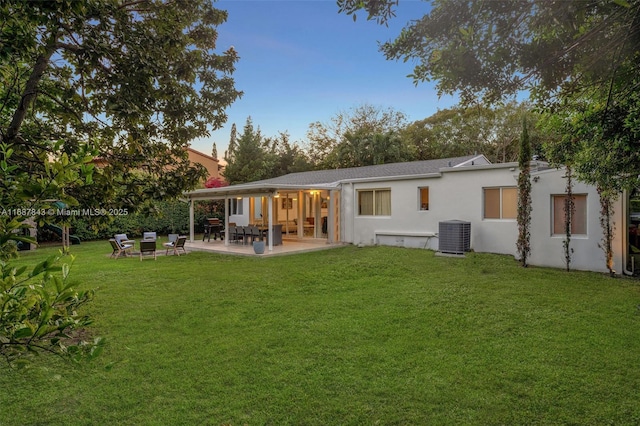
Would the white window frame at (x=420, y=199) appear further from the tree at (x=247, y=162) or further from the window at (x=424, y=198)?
the tree at (x=247, y=162)

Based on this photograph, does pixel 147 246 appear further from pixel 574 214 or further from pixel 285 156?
pixel 285 156

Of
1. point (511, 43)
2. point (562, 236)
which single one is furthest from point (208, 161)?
point (511, 43)

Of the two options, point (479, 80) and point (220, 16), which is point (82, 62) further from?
point (479, 80)

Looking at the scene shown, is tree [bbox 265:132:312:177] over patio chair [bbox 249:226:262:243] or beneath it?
over

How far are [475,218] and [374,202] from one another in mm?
4633

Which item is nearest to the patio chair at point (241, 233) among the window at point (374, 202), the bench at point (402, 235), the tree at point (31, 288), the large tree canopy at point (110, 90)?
the window at point (374, 202)

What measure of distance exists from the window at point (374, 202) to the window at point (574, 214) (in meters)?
6.45

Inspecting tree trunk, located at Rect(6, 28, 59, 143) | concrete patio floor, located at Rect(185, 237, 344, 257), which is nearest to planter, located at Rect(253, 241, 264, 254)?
concrete patio floor, located at Rect(185, 237, 344, 257)

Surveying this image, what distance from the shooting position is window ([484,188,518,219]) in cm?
1280

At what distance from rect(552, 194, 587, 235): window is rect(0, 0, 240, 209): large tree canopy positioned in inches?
441

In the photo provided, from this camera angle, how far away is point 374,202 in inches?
664

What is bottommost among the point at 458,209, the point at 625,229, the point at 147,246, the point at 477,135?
the point at 147,246

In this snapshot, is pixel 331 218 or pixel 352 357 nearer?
pixel 352 357

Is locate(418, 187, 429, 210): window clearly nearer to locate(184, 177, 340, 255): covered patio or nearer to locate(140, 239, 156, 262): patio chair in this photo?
locate(184, 177, 340, 255): covered patio
